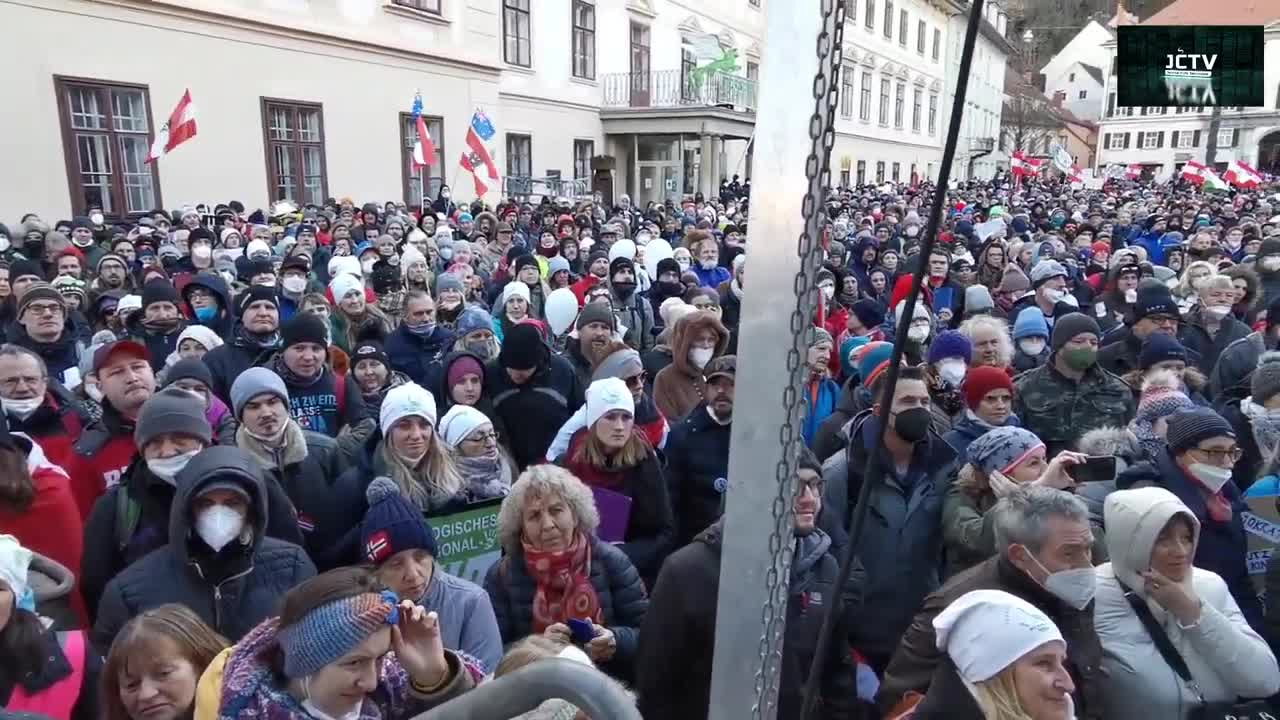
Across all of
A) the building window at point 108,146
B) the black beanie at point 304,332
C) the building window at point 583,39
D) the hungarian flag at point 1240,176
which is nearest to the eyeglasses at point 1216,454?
the black beanie at point 304,332

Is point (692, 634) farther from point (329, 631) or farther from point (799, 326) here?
point (799, 326)

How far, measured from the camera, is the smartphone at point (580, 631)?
253cm

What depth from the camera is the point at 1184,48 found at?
199 inches

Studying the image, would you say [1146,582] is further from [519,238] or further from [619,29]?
[619,29]

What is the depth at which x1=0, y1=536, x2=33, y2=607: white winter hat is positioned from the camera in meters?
2.10

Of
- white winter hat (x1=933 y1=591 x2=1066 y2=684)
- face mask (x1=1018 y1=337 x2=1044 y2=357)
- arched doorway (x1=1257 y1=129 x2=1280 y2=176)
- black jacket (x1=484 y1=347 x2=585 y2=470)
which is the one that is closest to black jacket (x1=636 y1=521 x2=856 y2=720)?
white winter hat (x1=933 y1=591 x2=1066 y2=684)

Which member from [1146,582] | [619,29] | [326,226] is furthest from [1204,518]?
[619,29]

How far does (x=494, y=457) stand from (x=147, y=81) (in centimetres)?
1343

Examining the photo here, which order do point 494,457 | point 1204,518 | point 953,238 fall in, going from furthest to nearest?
Result: point 953,238 → point 494,457 → point 1204,518

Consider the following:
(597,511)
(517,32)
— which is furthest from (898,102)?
(597,511)

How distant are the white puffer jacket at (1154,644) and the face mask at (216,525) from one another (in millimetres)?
2514

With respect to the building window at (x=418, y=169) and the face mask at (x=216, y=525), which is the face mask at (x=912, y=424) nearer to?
the face mask at (x=216, y=525)

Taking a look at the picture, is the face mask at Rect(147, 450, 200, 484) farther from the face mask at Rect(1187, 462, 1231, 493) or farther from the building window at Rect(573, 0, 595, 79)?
the building window at Rect(573, 0, 595, 79)

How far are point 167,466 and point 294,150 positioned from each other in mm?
15052
